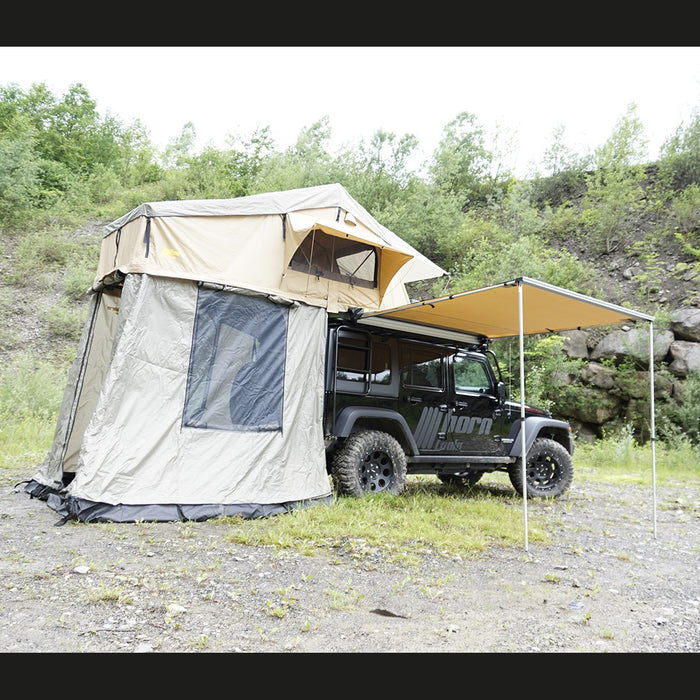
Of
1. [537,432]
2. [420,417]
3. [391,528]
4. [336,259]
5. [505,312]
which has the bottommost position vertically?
[391,528]

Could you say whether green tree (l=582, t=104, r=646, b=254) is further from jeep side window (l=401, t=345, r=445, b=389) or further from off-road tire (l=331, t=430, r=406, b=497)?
off-road tire (l=331, t=430, r=406, b=497)

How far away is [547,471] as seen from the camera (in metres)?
7.57

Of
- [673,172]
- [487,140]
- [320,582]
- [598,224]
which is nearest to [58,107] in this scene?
[487,140]

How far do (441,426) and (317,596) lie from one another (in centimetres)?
369

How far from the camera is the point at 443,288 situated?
18172mm

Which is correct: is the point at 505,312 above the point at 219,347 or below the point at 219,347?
above

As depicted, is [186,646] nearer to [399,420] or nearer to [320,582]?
[320,582]

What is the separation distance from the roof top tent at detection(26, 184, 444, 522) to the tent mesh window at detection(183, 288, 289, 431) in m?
0.01

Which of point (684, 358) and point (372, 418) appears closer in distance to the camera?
point (372, 418)

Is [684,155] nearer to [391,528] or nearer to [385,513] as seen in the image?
[385,513]

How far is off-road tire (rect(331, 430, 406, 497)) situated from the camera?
582 cm

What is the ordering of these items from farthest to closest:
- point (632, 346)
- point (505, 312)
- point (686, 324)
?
point (632, 346) < point (686, 324) < point (505, 312)

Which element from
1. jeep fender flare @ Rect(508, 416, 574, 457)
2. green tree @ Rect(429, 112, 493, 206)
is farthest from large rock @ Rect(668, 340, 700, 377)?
green tree @ Rect(429, 112, 493, 206)

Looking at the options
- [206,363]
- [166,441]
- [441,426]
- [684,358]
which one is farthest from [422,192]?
[166,441]
